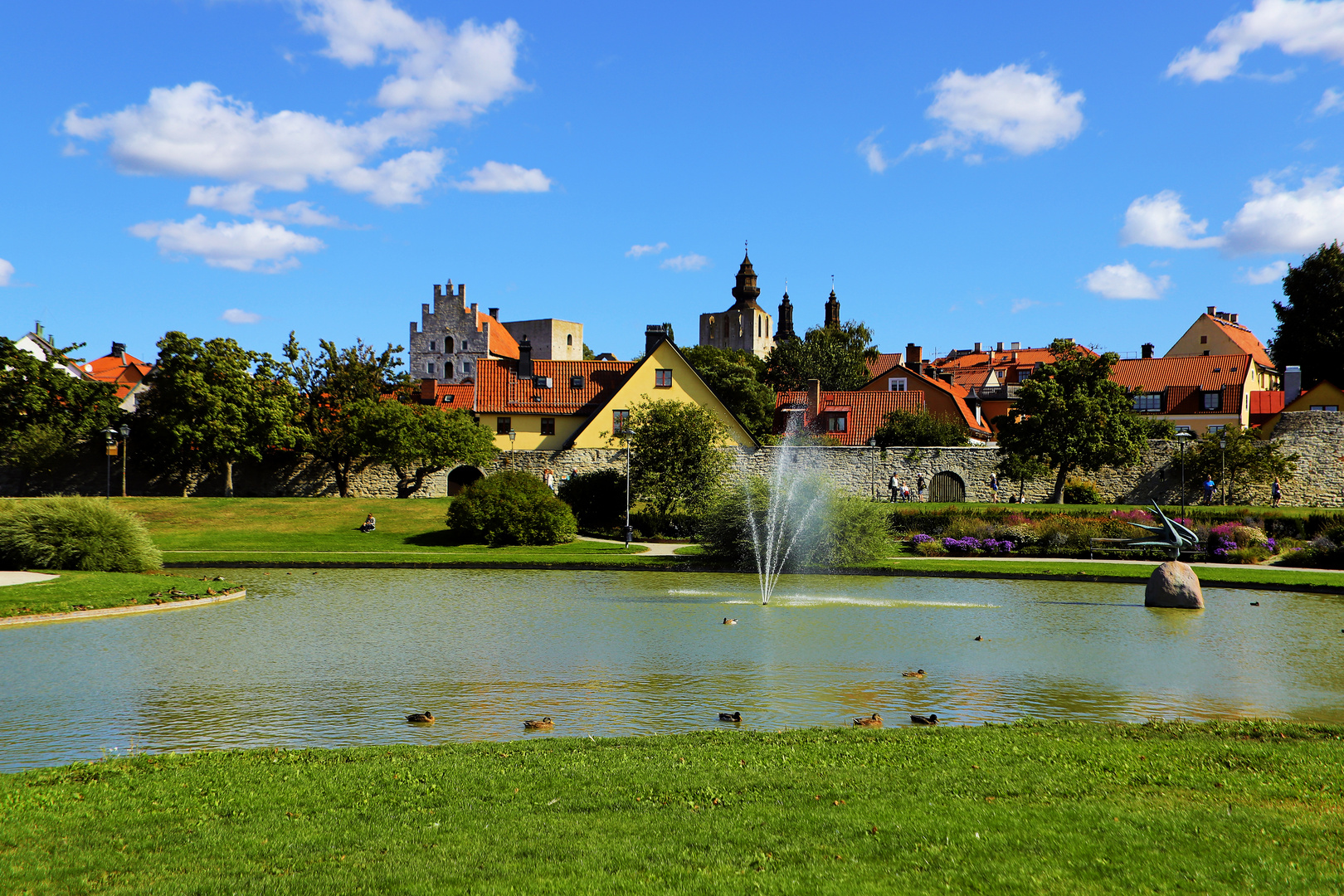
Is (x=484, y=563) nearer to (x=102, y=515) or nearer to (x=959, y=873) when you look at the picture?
(x=102, y=515)

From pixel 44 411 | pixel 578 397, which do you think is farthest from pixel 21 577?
pixel 578 397

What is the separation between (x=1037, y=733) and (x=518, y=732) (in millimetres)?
5367

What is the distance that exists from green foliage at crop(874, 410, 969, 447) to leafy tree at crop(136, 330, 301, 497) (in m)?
36.8

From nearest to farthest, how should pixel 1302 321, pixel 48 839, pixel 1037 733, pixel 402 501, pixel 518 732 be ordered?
1. pixel 48 839
2. pixel 1037 733
3. pixel 518 732
4. pixel 402 501
5. pixel 1302 321

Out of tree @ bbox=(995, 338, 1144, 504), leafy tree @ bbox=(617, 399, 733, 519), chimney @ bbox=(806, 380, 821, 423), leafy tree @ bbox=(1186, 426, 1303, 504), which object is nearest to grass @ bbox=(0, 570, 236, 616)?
leafy tree @ bbox=(617, 399, 733, 519)

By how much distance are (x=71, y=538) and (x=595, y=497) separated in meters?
24.7

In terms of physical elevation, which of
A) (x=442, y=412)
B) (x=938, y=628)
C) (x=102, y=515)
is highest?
(x=442, y=412)

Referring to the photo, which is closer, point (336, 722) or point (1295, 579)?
point (336, 722)

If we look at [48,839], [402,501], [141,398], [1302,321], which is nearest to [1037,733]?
[48,839]

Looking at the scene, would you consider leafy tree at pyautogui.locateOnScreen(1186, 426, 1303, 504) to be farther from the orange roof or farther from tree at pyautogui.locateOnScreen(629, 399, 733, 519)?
tree at pyautogui.locateOnScreen(629, 399, 733, 519)

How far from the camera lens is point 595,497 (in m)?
46.4

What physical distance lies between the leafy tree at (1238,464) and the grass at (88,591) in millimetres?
47823

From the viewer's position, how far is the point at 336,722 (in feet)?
35.0

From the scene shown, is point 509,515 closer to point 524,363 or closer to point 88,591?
point 88,591
